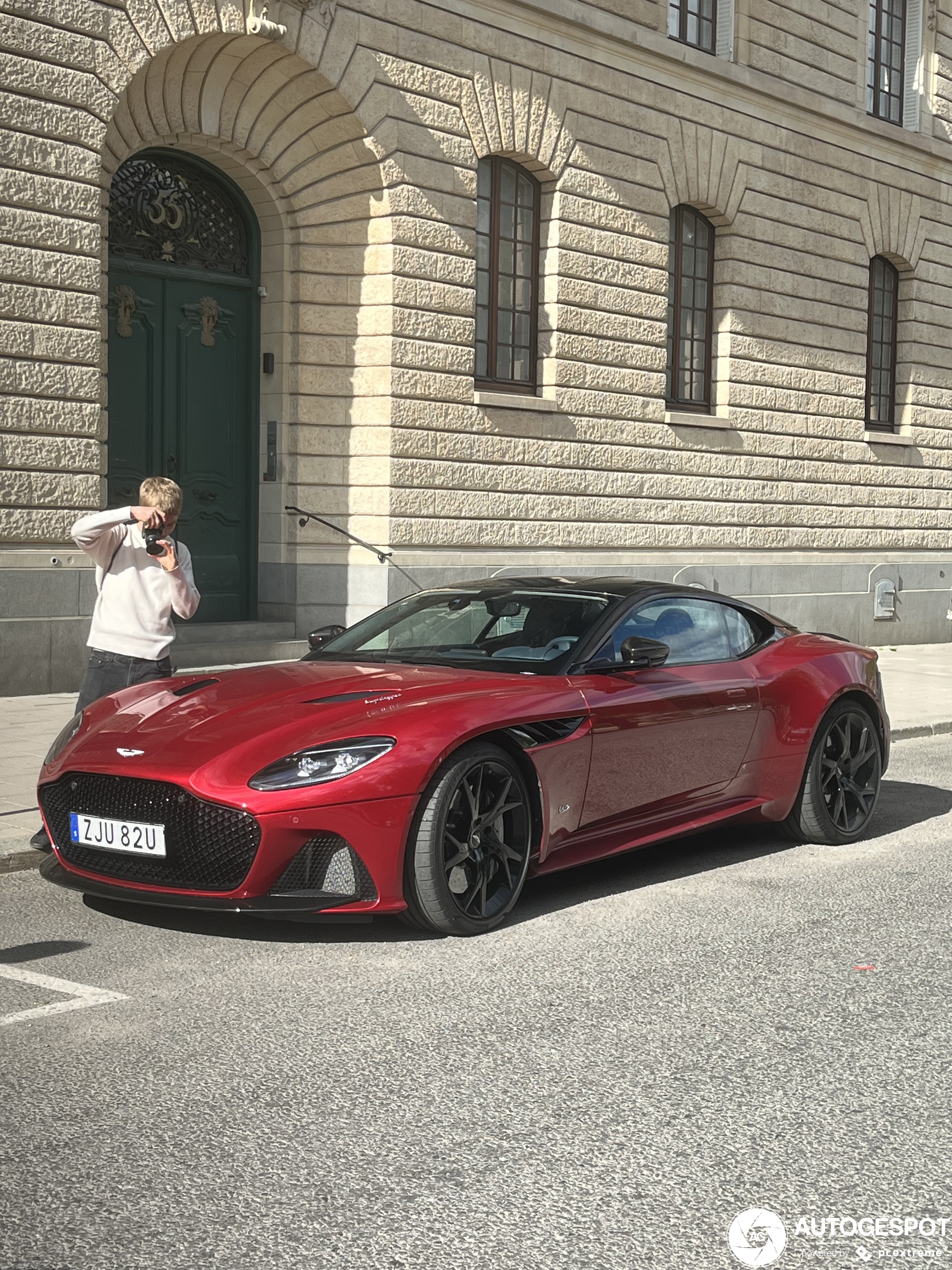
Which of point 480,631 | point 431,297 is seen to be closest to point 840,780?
point 480,631

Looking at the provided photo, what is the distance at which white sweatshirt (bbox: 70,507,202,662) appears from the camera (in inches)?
285

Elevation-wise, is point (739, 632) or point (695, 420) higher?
point (695, 420)

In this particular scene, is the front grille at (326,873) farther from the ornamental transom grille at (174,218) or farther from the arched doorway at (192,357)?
the ornamental transom grille at (174,218)

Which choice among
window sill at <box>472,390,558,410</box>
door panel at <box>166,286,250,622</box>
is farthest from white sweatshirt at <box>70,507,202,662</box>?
window sill at <box>472,390,558,410</box>

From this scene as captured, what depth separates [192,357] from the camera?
1530 centimetres

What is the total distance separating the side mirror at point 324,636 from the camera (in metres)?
7.37

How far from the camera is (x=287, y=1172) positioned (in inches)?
140

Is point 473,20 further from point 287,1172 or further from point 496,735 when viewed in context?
point 287,1172

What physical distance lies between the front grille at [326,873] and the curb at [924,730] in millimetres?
7834

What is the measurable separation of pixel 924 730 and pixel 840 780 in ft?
17.1

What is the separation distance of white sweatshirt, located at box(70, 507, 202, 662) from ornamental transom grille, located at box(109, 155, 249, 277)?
7.85 meters

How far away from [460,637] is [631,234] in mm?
12121

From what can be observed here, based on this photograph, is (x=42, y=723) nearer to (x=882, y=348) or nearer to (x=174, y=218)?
(x=174, y=218)

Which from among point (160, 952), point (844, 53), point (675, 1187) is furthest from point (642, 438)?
point (675, 1187)
